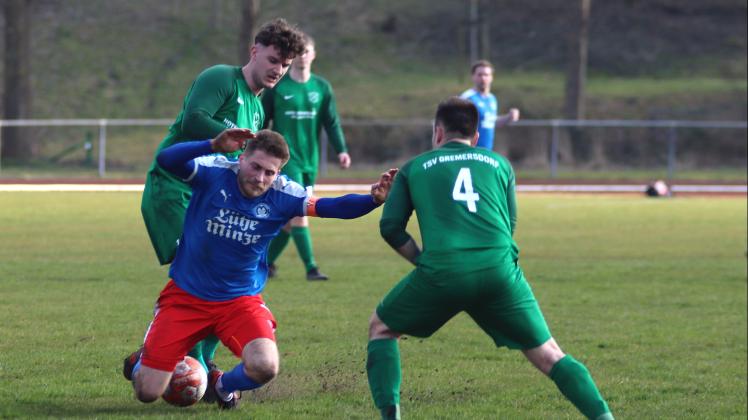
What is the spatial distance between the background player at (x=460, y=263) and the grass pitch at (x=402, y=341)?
96 cm

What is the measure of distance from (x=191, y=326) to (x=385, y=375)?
3.58 ft

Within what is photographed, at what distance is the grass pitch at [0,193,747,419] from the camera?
691 centimetres

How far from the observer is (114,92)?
4512 centimetres

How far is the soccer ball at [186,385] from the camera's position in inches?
253

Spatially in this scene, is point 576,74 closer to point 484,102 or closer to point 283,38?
point 484,102

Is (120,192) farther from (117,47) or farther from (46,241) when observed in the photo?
(117,47)

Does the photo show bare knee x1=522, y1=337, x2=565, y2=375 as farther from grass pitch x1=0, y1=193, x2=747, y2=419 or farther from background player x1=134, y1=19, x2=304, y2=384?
background player x1=134, y1=19, x2=304, y2=384

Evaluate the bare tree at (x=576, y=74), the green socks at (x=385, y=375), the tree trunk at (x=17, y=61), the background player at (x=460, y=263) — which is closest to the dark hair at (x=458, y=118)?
the background player at (x=460, y=263)

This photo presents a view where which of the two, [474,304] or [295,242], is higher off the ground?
[474,304]

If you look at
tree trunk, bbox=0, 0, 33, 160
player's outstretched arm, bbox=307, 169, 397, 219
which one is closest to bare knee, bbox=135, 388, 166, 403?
player's outstretched arm, bbox=307, 169, 397, 219

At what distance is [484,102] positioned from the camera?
53.8ft

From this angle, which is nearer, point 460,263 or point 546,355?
point 460,263

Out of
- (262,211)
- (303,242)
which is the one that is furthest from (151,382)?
(303,242)

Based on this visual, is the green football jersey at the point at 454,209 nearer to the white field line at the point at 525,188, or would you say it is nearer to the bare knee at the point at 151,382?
the bare knee at the point at 151,382
